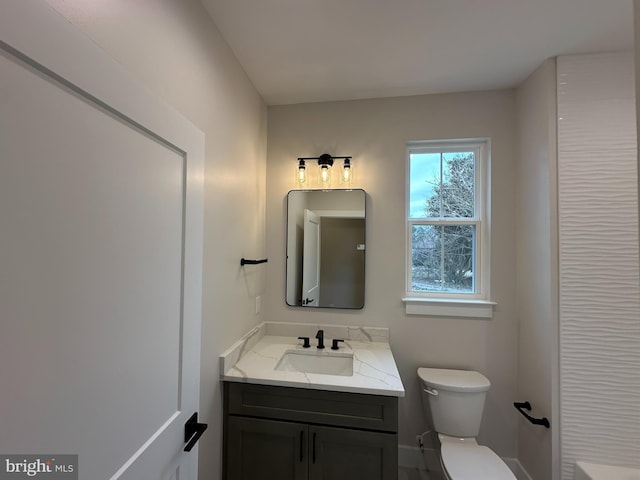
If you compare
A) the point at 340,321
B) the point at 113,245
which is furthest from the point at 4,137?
the point at 340,321

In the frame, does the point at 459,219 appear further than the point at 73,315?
Yes

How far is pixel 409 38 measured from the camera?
4.88 ft

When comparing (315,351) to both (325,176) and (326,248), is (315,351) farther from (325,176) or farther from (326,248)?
(325,176)

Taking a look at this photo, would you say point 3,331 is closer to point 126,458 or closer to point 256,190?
point 126,458

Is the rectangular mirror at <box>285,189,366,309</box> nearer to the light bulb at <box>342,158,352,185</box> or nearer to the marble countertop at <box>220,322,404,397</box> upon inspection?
the light bulb at <box>342,158,352,185</box>

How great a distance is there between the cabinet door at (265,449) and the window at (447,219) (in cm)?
118

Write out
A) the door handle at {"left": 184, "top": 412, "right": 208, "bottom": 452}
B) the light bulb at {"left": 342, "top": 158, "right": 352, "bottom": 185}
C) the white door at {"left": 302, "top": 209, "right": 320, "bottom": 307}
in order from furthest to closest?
the white door at {"left": 302, "top": 209, "right": 320, "bottom": 307}, the light bulb at {"left": 342, "top": 158, "right": 352, "bottom": 185}, the door handle at {"left": 184, "top": 412, "right": 208, "bottom": 452}

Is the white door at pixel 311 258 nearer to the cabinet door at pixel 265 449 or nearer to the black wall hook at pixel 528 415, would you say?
the cabinet door at pixel 265 449

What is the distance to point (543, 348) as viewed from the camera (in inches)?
64.3

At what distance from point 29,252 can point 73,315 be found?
0.16m

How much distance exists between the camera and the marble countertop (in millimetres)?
1411

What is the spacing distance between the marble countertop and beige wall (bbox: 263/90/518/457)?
0.08 meters

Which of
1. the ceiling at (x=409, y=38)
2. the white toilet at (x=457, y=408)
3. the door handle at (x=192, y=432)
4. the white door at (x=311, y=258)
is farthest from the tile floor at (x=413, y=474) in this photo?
the ceiling at (x=409, y=38)

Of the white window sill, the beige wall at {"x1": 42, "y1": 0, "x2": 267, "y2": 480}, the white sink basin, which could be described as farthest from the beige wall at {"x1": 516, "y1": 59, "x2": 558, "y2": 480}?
the beige wall at {"x1": 42, "y1": 0, "x2": 267, "y2": 480}
